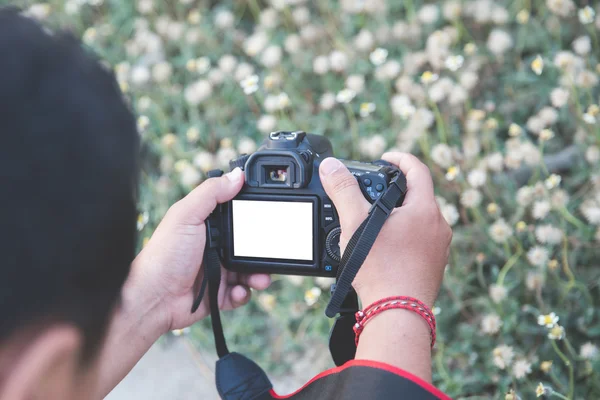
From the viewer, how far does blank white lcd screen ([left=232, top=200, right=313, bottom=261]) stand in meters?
1.11

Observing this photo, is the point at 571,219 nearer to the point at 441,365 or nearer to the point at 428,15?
the point at 441,365

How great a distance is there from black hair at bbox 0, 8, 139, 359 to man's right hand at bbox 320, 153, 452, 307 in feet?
1.39

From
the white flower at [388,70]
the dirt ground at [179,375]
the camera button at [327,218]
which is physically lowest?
the dirt ground at [179,375]

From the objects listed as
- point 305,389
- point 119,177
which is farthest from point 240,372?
point 119,177

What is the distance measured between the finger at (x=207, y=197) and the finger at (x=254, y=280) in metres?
0.22

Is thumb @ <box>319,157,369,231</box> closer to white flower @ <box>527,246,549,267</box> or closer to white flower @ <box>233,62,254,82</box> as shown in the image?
white flower @ <box>527,246,549,267</box>

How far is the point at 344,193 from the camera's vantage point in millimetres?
967

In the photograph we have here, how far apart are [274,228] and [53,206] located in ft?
2.16

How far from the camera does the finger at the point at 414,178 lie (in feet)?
3.18

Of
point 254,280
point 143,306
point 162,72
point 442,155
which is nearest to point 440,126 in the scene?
point 442,155

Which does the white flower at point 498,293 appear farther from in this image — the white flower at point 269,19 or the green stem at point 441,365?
the white flower at point 269,19

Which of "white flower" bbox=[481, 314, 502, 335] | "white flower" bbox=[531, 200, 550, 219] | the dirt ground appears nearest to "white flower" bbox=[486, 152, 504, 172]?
"white flower" bbox=[531, 200, 550, 219]

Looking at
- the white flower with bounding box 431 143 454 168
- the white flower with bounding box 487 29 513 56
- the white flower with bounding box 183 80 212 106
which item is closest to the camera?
the white flower with bounding box 431 143 454 168

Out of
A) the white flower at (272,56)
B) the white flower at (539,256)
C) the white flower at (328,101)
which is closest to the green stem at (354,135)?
the white flower at (328,101)
